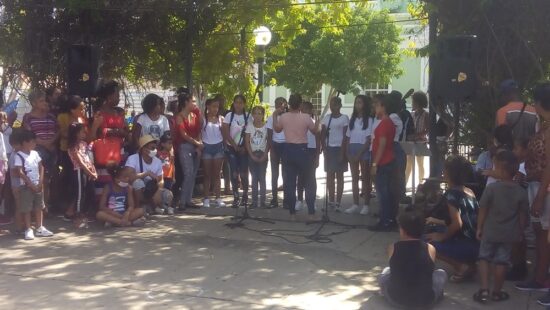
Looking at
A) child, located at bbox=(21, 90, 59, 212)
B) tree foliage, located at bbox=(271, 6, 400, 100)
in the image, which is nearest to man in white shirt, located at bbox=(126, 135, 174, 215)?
child, located at bbox=(21, 90, 59, 212)

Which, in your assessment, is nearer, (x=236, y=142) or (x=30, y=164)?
(x=30, y=164)

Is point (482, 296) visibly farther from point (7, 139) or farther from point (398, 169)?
point (7, 139)

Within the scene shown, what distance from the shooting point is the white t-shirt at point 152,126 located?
9008mm

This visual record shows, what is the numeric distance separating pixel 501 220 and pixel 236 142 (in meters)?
4.86

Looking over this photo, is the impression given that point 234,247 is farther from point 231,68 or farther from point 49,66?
point 231,68

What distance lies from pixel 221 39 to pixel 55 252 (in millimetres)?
7281

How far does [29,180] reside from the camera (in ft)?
24.7

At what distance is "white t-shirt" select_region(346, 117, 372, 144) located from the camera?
360 inches

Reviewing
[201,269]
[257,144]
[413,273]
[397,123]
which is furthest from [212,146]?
[413,273]

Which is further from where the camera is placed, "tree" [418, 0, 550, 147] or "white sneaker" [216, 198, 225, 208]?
"white sneaker" [216, 198, 225, 208]

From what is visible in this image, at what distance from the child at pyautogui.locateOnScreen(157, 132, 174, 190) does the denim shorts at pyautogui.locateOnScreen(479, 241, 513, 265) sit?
478 centimetres

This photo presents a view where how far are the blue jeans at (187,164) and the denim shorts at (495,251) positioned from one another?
16.1 feet

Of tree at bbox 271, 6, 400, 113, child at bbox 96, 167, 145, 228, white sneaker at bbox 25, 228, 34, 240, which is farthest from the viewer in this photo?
tree at bbox 271, 6, 400, 113

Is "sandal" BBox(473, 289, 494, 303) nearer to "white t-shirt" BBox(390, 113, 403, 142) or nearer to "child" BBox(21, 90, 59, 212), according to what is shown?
"white t-shirt" BBox(390, 113, 403, 142)
